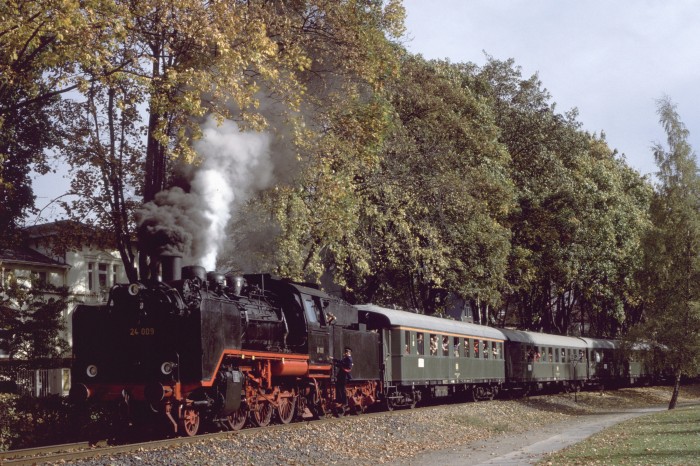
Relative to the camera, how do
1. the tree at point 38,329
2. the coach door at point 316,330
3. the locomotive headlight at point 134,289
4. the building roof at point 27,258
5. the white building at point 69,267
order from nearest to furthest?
the locomotive headlight at point 134,289
the coach door at point 316,330
the tree at point 38,329
the building roof at point 27,258
the white building at point 69,267

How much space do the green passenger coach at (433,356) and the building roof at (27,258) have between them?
23.6 m

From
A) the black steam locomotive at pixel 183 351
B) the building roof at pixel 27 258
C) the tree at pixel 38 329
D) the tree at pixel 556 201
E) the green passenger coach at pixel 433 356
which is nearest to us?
the black steam locomotive at pixel 183 351

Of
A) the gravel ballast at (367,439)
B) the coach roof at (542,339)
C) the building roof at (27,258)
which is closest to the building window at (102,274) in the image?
the building roof at (27,258)

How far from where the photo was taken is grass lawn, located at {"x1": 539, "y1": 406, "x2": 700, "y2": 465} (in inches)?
620

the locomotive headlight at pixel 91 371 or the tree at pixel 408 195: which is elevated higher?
the tree at pixel 408 195

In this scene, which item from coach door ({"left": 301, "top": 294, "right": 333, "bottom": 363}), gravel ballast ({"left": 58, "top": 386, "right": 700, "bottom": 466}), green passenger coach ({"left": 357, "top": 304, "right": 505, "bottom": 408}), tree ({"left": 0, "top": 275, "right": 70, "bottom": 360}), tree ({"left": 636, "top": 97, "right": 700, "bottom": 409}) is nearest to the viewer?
gravel ballast ({"left": 58, "top": 386, "right": 700, "bottom": 466})

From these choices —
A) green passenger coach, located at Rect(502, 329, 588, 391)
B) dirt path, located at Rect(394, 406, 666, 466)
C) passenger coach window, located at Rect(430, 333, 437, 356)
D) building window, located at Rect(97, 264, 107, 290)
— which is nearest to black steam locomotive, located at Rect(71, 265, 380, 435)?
dirt path, located at Rect(394, 406, 666, 466)

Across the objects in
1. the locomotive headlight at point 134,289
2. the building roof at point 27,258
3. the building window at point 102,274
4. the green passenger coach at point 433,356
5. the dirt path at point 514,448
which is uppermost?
the building roof at point 27,258

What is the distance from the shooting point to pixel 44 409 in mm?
19297

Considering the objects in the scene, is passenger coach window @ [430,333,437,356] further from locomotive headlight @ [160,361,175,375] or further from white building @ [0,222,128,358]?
white building @ [0,222,128,358]

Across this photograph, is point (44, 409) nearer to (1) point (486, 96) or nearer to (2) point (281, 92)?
(2) point (281, 92)

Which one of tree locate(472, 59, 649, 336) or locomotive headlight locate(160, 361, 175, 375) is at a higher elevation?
tree locate(472, 59, 649, 336)

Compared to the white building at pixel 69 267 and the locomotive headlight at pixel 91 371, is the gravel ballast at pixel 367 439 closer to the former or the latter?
the locomotive headlight at pixel 91 371

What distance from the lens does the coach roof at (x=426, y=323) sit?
28.7 meters
